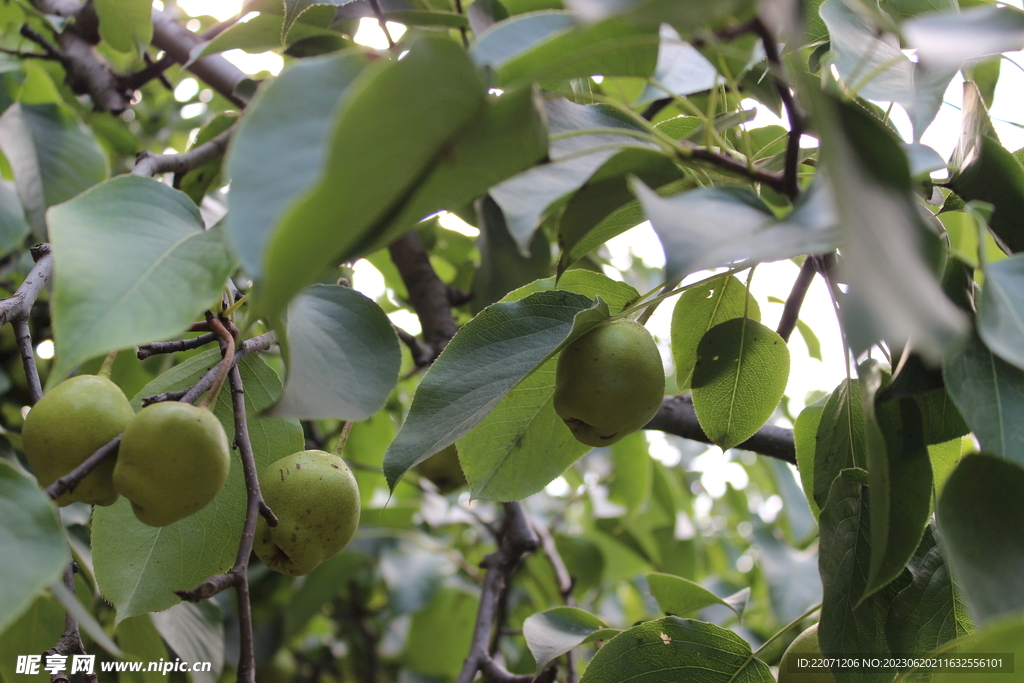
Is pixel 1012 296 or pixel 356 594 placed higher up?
pixel 1012 296

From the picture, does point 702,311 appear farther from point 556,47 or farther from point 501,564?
point 501,564

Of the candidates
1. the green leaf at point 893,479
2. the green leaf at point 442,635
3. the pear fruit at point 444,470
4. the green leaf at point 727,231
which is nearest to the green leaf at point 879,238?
the green leaf at point 727,231

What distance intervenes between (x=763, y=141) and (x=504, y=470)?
70 cm

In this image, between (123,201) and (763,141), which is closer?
(123,201)

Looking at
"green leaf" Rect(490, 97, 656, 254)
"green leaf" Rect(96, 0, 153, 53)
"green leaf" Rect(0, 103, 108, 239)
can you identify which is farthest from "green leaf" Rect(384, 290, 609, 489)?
"green leaf" Rect(96, 0, 153, 53)

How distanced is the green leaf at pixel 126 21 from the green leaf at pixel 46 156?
152 millimetres

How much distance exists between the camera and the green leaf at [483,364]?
64cm

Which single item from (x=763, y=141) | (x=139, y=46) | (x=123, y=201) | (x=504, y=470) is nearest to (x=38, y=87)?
(x=139, y=46)

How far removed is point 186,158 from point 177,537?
2.03 ft

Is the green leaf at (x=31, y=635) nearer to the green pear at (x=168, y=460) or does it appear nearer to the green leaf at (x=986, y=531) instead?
the green pear at (x=168, y=460)

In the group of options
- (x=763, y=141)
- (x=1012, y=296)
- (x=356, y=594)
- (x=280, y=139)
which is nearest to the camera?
(x=280, y=139)

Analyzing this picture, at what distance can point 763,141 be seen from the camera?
45.9 inches

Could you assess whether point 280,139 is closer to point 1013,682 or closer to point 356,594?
point 1013,682

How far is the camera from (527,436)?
2.69 ft
